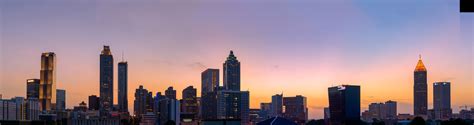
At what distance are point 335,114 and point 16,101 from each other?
26.8 meters

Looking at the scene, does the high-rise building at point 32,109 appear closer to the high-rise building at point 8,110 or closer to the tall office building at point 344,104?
the high-rise building at point 8,110

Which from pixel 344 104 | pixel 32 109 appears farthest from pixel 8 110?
pixel 344 104

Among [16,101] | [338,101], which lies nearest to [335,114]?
[338,101]

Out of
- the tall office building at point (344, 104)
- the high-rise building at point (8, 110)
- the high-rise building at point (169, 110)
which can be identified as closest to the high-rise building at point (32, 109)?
the high-rise building at point (8, 110)

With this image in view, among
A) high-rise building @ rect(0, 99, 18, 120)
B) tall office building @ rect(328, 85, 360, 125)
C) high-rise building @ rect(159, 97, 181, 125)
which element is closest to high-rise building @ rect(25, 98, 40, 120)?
high-rise building @ rect(0, 99, 18, 120)

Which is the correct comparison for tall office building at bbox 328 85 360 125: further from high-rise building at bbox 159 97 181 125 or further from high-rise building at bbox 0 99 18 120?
high-rise building at bbox 0 99 18 120

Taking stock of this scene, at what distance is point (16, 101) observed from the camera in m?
52.8

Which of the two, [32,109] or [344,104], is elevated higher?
[344,104]

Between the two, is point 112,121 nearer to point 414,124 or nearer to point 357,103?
point 357,103

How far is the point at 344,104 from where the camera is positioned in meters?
52.1

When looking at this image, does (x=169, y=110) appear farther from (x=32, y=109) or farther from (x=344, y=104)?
(x=344, y=104)

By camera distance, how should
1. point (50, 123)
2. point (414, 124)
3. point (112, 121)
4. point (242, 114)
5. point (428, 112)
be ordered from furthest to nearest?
1. point (242, 114)
2. point (428, 112)
3. point (112, 121)
4. point (50, 123)
5. point (414, 124)

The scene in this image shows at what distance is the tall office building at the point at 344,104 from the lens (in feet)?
167

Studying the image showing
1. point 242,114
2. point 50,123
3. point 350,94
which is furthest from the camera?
point 242,114
